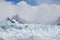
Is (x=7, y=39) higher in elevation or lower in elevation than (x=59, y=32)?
lower

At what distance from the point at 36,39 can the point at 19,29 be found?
2.26m

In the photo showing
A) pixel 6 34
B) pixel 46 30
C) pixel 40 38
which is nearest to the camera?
pixel 40 38

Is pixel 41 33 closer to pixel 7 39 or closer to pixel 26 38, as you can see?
pixel 26 38

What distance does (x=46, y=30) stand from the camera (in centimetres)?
1576

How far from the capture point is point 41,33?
47.0ft

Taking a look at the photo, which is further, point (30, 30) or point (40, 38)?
point (30, 30)

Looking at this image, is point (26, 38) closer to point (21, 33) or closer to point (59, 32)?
point (21, 33)

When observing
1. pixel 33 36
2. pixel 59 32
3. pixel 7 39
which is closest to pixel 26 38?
pixel 33 36

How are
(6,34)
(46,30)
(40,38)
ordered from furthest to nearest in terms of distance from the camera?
1. (46,30)
2. (6,34)
3. (40,38)

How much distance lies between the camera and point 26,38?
14.1 meters

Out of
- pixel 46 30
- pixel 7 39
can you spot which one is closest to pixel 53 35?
pixel 46 30

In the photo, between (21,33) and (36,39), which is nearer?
(36,39)

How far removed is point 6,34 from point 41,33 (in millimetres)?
2894

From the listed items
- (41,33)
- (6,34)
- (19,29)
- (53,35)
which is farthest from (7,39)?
(53,35)
